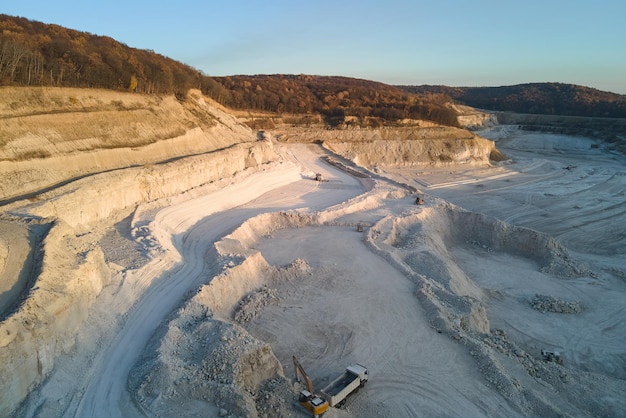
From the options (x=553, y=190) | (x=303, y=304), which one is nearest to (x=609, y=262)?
(x=553, y=190)

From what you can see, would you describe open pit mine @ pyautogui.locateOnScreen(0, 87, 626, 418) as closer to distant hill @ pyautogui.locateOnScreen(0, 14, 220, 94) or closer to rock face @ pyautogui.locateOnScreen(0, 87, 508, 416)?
rock face @ pyautogui.locateOnScreen(0, 87, 508, 416)

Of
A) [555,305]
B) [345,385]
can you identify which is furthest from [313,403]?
[555,305]

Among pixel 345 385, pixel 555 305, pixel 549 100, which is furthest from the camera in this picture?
pixel 549 100

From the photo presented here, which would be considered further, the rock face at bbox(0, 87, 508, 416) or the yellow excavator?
the yellow excavator

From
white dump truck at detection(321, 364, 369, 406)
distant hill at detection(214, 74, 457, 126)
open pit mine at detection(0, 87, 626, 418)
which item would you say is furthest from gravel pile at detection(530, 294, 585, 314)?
distant hill at detection(214, 74, 457, 126)

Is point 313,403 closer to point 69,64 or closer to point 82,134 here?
point 82,134

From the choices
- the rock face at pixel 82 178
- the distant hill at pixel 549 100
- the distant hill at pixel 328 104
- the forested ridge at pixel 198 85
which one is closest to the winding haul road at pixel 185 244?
the rock face at pixel 82 178
